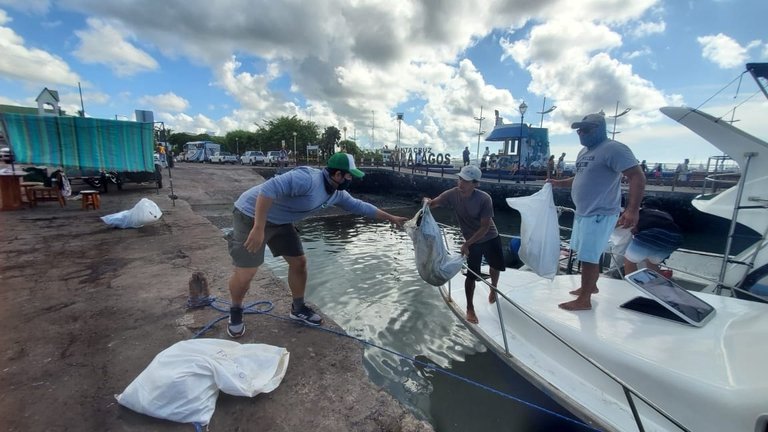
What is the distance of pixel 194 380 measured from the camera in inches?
75.7

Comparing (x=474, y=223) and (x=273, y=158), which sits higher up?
(x=273, y=158)

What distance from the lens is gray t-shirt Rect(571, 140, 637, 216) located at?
2898 mm

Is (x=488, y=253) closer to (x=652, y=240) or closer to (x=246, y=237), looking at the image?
(x=652, y=240)

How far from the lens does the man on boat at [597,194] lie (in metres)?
2.88

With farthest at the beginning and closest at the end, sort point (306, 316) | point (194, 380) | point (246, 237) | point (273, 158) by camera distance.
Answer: point (273, 158) < point (306, 316) < point (246, 237) < point (194, 380)

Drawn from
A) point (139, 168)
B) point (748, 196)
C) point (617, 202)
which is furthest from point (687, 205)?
point (139, 168)

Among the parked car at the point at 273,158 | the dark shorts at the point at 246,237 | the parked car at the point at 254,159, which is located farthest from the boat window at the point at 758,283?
the parked car at the point at 254,159

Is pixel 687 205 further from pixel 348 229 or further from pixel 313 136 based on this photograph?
pixel 313 136

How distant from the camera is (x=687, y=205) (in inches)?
547

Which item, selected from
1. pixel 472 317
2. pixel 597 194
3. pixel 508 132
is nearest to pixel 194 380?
pixel 472 317

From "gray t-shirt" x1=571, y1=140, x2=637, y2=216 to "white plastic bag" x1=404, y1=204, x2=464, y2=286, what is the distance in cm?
131

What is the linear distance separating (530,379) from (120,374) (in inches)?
114

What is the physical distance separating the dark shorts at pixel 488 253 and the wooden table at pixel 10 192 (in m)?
11.3

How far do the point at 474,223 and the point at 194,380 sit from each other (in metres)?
2.99
